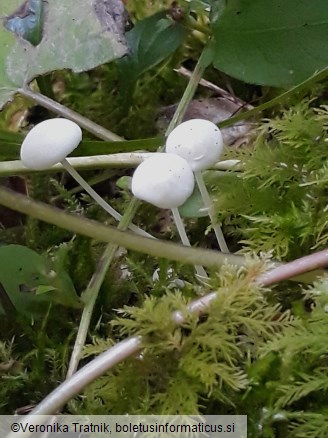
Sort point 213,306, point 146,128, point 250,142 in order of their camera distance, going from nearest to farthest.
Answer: point 213,306, point 250,142, point 146,128

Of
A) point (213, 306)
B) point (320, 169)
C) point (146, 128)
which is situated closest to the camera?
point (213, 306)

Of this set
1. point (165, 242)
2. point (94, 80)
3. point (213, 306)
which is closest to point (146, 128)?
point (94, 80)

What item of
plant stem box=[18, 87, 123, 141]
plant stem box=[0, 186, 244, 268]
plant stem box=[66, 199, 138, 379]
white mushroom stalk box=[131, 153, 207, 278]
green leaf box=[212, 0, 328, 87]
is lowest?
plant stem box=[66, 199, 138, 379]

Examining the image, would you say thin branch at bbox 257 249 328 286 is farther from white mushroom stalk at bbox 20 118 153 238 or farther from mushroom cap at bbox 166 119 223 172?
white mushroom stalk at bbox 20 118 153 238

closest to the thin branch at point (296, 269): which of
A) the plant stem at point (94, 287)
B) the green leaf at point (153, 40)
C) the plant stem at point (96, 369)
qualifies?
the plant stem at point (96, 369)

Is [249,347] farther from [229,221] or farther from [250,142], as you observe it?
[250,142]

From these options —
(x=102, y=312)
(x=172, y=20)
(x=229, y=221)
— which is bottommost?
(x=102, y=312)

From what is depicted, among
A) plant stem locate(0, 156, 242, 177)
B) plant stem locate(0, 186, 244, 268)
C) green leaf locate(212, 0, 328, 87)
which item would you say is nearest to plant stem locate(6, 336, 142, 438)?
plant stem locate(0, 186, 244, 268)
